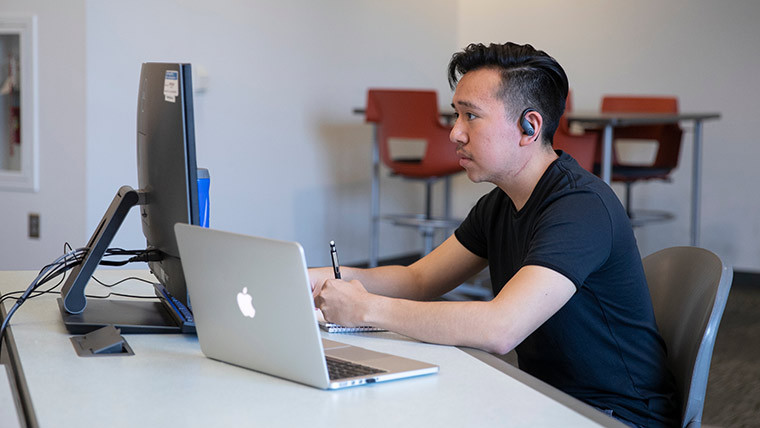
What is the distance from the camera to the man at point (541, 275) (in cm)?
131

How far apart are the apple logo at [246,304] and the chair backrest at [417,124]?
10.5 feet

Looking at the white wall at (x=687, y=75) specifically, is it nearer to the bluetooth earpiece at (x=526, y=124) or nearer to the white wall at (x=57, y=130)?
the white wall at (x=57, y=130)

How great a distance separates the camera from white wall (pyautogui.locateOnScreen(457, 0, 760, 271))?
533 cm

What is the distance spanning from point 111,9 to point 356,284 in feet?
8.97

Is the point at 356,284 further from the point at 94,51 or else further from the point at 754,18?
the point at 754,18

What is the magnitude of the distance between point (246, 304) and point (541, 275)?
0.47m

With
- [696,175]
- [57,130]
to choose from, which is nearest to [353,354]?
[57,130]

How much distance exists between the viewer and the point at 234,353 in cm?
117

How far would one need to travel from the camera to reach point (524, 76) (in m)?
1.52

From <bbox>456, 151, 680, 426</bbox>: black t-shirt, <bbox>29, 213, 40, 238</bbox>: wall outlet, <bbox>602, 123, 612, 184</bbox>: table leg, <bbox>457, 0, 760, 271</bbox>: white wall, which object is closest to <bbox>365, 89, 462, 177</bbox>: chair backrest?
<bbox>602, 123, 612, 184</bbox>: table leg

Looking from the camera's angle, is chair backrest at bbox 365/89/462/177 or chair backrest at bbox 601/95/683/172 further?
chair backrest at bbox 601/95/683/172

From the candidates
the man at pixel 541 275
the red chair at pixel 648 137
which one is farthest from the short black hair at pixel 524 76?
the red chair at pixel 648 137

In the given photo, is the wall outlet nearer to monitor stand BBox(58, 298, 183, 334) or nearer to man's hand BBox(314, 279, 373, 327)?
monitor stand BBox(58, 298, 183, 334)

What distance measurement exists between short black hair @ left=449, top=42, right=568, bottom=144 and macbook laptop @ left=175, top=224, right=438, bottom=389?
1.82 feet
